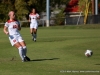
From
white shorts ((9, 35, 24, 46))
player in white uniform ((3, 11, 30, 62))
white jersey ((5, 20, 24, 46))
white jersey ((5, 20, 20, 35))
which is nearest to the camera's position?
player in white uniform ((3, 11, 30, 62))

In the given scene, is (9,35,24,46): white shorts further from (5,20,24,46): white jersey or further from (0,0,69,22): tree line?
(0,0,69,22): tree line

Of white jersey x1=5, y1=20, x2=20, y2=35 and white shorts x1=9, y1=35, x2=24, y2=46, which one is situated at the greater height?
white jersey x1=5, y1=20, x2=20, y2=35

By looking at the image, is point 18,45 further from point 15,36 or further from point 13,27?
point 13,27

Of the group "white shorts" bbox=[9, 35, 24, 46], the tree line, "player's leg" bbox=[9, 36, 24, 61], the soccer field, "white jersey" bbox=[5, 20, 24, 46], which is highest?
"white jersey" bbox=[5, 20, 24, 46]

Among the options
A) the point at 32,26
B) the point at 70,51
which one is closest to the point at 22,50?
the point at 70,51

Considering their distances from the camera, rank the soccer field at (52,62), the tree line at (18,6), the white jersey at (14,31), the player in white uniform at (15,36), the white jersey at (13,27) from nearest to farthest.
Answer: the soccer field at (52,62) < the player in white uniform at (15,36) < the white jersey at (14,31) < the white jersey at (13,27) < the tree line at (18,6)

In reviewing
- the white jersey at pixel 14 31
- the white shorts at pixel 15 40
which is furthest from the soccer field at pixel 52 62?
the white jersey at pixel 14 31

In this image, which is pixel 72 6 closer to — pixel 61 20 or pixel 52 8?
pixel 52 8

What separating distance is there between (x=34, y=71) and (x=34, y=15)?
1784cm

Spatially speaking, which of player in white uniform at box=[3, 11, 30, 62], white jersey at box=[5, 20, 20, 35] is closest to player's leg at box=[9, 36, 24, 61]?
player in white uniform at box=[3, 11, 30, 62]

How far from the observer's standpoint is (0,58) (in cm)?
2112

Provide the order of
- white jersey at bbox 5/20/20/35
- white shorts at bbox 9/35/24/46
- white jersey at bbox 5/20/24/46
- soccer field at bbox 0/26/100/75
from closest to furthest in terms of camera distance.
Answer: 1. soccer field at bbox 0/26/100/75
2. white shorts at bbox 9/35/24/46
3. white jersey at bbox 5/20/24/46
4. white jersey at bbox 5/20/20/35

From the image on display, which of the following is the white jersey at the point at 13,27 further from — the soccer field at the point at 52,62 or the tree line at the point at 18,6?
the tree line at the point at 18,6

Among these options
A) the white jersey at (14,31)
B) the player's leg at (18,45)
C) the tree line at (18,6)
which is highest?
the white jersey at (14,31)
